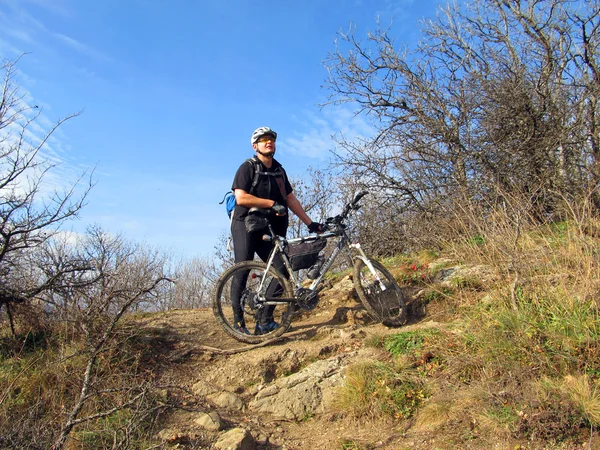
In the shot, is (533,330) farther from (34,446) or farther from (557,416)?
(34,446)

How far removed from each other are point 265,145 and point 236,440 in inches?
116

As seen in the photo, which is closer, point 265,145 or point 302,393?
point 302,393

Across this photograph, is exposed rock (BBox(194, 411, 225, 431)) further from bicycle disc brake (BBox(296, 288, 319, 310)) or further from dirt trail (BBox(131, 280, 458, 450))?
bicycle disc brake (BBox(296, 288, 319, 310))

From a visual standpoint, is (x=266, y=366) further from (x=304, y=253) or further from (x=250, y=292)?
(x=304, y=253)

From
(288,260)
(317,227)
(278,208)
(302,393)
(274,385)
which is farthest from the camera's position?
(317,227)

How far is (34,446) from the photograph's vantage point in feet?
8.74

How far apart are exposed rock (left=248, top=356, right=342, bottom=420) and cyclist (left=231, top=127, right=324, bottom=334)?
2.96ft

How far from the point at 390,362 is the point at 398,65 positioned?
6905mm

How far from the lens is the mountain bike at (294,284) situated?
4766 mm

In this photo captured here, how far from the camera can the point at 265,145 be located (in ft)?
15.9

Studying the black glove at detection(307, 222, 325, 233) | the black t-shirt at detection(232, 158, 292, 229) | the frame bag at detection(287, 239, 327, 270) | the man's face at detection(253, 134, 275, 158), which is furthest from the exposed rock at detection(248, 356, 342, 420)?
the man's face at detection(253, 134, 275, 158)

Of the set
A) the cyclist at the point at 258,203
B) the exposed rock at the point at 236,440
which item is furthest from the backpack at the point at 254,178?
the exposed rock at the point at 236,440

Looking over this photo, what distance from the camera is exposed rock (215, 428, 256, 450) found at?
307cm

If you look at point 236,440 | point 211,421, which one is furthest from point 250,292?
point 236,440
